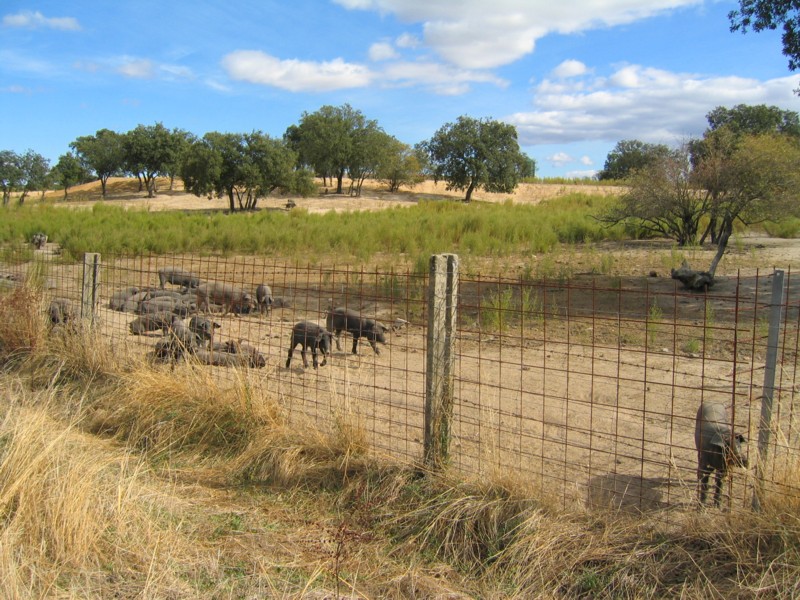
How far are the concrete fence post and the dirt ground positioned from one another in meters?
0.11

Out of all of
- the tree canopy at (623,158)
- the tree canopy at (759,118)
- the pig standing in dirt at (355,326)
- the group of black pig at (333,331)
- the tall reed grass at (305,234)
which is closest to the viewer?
the group of black pig at (333,331)

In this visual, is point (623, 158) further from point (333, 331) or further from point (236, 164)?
point (333, 331)

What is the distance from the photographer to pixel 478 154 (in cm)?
5184

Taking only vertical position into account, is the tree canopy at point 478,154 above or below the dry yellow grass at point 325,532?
above

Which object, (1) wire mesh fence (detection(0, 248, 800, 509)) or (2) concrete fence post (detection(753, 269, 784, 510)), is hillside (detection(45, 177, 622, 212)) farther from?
(2) concrete fence post (detection(753, 269, 784, 510))

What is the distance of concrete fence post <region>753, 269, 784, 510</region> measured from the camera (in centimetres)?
363

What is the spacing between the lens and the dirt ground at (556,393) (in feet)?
15.0

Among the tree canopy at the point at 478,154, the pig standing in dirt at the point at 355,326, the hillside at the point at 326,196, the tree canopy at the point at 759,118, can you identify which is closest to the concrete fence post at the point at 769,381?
the pig standing in dirt at the point at 355,326

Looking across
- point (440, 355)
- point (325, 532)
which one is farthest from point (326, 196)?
point (325, 532)

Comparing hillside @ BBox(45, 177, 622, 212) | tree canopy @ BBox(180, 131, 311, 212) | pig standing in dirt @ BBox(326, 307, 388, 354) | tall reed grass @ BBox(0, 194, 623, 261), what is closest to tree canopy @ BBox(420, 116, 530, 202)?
hillside @ BBox(45, 177, 622, 212)

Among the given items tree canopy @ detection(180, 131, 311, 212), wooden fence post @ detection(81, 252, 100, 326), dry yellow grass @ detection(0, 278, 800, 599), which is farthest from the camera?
tree canopy @ detection(180, 131, 311, 212)

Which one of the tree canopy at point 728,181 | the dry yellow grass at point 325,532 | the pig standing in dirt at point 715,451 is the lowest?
the dry yellow grass at point 325,532

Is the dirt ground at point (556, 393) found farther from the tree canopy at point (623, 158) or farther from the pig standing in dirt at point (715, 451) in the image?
the tree canopy at point (623, 158)

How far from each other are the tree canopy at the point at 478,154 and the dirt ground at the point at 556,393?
37.9 meters
